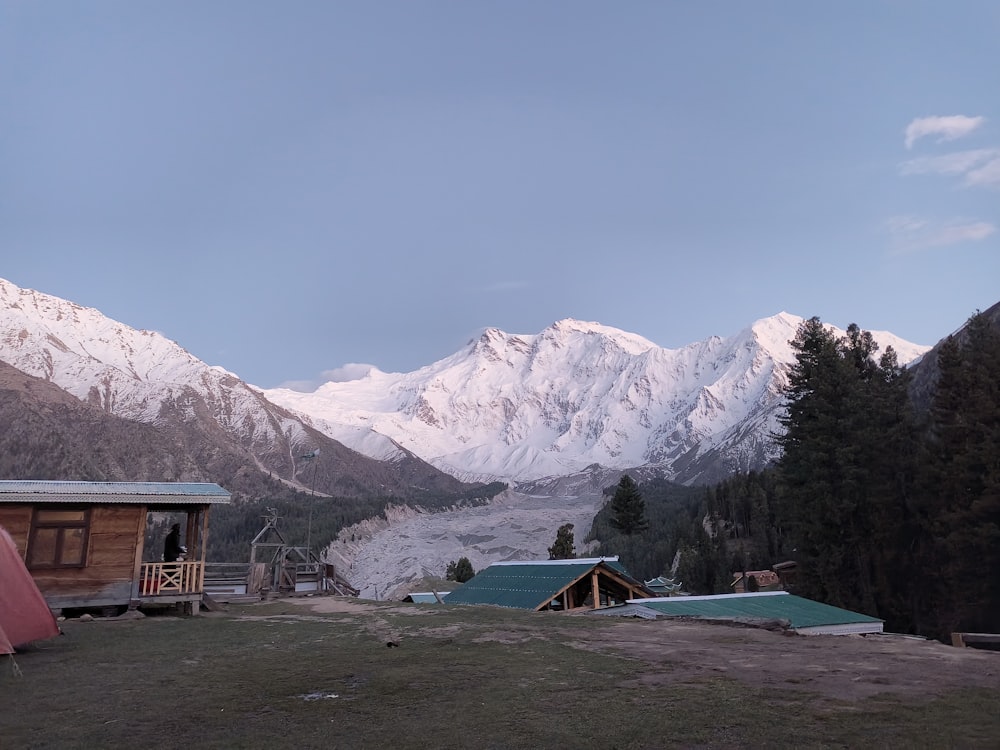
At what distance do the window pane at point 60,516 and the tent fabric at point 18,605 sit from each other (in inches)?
286

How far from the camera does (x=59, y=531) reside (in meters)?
20.3

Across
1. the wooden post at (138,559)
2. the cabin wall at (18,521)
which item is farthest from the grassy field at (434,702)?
the cabin wall at (18,521)

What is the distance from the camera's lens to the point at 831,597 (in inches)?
1432

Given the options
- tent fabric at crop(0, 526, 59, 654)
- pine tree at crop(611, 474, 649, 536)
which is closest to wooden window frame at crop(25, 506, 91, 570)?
tent fabric at crop(0, 526, 59, 654)

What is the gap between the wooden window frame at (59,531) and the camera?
65.0 ft

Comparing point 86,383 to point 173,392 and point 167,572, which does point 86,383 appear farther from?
point 167,572

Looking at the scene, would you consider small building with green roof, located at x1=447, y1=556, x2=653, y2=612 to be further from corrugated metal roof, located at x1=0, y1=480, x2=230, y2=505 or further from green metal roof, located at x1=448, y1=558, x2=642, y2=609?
corrugated metal roof, located at x1=0, y1=480, x2=230, y2=505

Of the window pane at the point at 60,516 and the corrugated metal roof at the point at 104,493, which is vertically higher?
the corrugated metal roof at the point at 104,493

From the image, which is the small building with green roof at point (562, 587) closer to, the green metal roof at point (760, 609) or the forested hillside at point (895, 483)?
the green metal roof at point (760, 609)

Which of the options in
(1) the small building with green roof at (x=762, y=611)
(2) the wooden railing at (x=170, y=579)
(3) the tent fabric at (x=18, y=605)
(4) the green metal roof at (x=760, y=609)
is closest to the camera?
(3) the tent fabric at (x=18, y=605)

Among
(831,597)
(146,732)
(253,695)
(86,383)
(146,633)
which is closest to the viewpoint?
(146,732)

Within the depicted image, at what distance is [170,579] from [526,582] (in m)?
13.3

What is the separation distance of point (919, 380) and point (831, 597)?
1616 inches

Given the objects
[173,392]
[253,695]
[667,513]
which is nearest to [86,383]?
[173,392]
